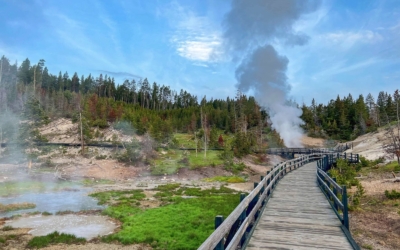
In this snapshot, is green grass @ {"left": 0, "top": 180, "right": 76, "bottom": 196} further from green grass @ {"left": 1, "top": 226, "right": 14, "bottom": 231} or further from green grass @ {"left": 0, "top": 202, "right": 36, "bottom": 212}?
green grass @ {"left": 1, "top": 226, "right": 14, "bottom": 231}

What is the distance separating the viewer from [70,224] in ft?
57.8

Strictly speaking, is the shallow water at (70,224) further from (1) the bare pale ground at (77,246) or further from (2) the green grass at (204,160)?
(2) the green grass at (204,160)

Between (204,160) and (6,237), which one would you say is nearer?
(6,237)

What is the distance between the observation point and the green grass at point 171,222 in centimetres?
1366

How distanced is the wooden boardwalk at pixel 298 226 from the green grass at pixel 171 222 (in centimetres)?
438

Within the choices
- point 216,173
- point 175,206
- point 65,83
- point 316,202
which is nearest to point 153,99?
point 65,83

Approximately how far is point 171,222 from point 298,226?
938cm

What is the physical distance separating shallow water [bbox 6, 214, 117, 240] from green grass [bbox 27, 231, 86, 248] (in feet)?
2.02

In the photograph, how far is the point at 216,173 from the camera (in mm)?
48906

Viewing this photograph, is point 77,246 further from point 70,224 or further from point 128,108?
point 128,108

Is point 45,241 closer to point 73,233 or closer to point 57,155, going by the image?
point 73,233

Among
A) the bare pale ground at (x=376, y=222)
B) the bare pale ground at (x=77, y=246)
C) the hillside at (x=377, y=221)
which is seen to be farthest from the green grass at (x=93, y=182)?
the bare pale ground at (x=376, y=222)

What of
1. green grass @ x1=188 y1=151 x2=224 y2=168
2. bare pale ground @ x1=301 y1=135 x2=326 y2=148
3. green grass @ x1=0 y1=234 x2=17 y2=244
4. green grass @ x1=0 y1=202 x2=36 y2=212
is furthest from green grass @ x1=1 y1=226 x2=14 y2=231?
bare pale ground @ x1=301 y1=135 x2=326 y2=148

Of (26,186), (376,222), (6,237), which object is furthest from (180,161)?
(376,222)
